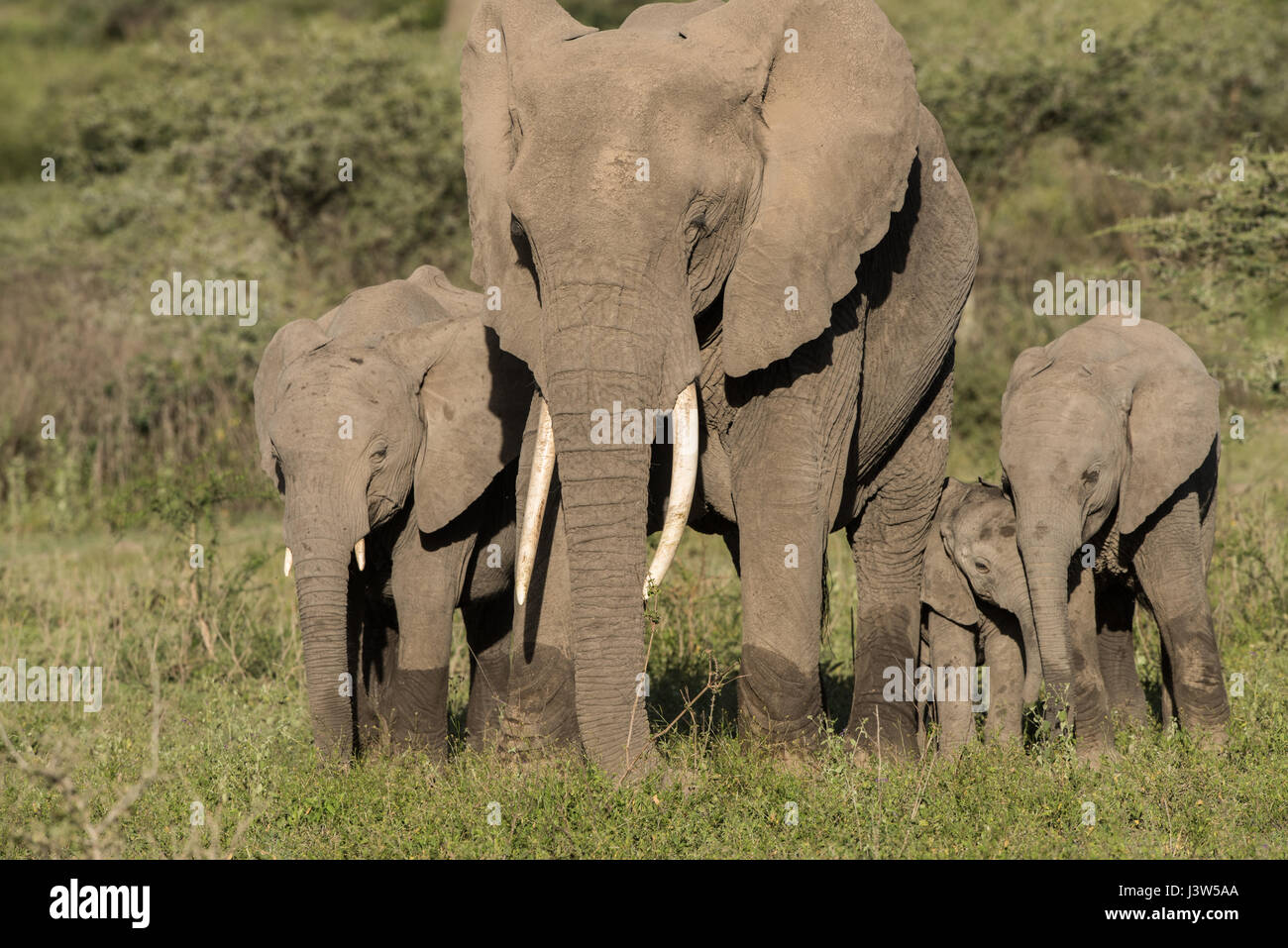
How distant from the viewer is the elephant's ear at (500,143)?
578 cm

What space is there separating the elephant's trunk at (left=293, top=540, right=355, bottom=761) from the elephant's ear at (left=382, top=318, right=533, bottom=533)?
0.53 metres

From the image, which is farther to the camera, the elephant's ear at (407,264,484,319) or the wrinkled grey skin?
the elephant's ear at (407,264,484,319)

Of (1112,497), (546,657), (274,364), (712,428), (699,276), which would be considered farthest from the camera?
(274,364)

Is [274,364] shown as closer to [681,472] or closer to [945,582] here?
[681,472]

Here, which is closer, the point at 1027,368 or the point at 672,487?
the point at 672,487

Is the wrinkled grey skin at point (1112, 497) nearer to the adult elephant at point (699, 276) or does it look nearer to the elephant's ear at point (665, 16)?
the adult elephant at point (699, 276)

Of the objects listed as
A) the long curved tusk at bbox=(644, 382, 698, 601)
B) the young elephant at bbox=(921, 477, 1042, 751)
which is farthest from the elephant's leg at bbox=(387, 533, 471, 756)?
the young elephant at bbox=(921, 477, 1042, 751)

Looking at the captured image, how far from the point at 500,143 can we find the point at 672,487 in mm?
1471

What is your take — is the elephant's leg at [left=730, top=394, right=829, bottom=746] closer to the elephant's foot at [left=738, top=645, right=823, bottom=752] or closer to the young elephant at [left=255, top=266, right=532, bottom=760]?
the elephant's foot at [left=738, top=645, right=823, bottom=752]

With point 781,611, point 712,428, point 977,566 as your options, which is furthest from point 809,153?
point 977,566

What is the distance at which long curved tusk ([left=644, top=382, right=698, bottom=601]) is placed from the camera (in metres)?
5.54

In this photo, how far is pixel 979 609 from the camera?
24.1ft

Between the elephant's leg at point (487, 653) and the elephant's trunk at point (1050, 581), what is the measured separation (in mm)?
2418

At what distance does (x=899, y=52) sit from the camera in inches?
240
